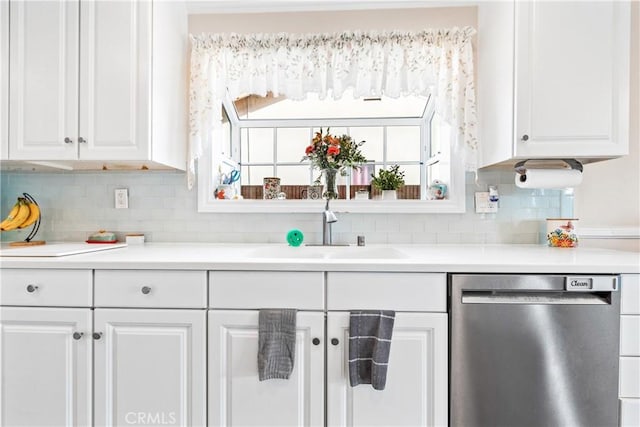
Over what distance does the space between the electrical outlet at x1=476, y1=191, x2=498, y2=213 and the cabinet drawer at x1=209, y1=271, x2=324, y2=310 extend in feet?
3.76

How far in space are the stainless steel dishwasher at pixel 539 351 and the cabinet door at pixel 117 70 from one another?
168 centimetres

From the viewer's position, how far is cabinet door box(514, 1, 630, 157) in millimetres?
1544

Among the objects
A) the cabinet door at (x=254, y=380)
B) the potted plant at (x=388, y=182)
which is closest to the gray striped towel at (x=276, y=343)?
the cabinet door at (x=254, y=380)

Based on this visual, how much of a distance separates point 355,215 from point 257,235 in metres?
0.60

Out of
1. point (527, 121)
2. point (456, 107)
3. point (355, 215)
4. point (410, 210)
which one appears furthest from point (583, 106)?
point (355, 215)

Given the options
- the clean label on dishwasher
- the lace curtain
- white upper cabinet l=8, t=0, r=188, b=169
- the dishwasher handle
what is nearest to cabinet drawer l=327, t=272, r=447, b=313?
the dishwasher handle

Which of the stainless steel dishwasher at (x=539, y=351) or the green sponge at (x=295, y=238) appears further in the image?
the green sponge at (x=295, y=238)

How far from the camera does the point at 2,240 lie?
2121 mm

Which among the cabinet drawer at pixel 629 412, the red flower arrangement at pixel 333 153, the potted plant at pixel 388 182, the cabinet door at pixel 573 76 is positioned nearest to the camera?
the cabinet drawer at pixel 629 412

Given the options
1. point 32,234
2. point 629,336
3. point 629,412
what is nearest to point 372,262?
point 629,336

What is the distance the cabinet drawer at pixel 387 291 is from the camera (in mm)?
1336

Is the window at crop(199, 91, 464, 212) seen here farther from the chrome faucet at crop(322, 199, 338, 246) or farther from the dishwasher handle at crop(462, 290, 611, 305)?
the dishwasher handle at crop(462, 290, 611, 305)

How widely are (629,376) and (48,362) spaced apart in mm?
2269

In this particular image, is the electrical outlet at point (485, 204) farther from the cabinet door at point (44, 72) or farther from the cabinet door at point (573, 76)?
the cabinet door at point (44, 72)
